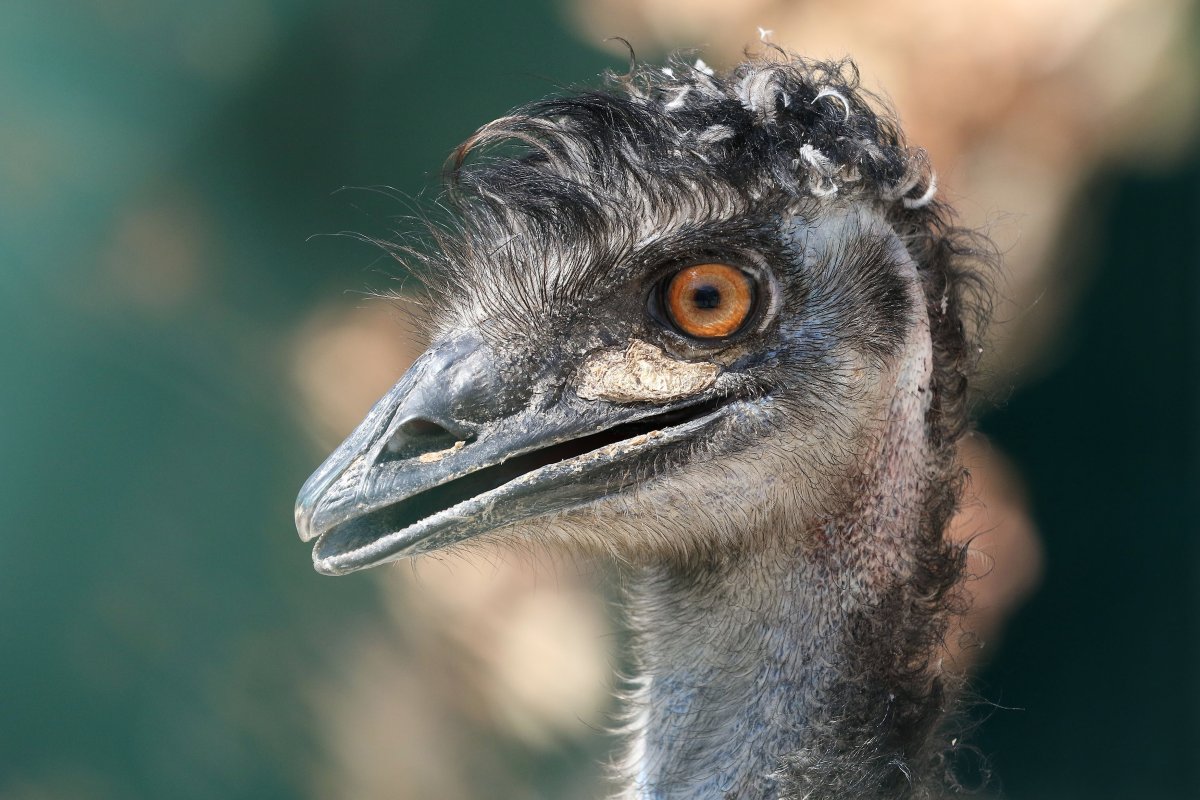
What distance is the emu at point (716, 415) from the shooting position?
156 cm

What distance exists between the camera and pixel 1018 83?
159 inches

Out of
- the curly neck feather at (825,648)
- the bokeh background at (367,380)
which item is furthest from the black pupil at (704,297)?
the bokeh background at (367,380)

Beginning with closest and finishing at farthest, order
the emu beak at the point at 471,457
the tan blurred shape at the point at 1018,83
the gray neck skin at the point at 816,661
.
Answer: the emu beak at the point at 471,457
the gray neck skin at the point at 816,661
the tan blurred shape at the point at 1018,83

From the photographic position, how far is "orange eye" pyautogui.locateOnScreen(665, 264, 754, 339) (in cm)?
158

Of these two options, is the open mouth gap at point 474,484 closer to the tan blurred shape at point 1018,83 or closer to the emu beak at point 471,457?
the emu beak at point 471,457

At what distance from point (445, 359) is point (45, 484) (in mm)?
1999

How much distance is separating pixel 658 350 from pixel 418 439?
33cm

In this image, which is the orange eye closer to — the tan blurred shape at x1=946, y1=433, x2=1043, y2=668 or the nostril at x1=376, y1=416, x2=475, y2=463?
the nostril at x1=376, y1=416, x2=475, y2=463

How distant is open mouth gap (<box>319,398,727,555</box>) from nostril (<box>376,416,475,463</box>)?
49 millimetres

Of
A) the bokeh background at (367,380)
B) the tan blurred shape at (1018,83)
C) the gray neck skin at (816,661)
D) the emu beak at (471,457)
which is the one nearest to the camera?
the emu beak at (471,457)

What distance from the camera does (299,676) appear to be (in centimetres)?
350

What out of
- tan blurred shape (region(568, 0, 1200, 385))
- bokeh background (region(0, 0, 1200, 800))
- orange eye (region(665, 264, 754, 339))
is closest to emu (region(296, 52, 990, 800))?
orange eye (region(665, 264, 754, 339))

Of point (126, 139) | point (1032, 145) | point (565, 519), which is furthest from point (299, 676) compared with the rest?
point (1032, 145)

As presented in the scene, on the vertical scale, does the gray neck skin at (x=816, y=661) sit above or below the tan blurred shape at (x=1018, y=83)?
below
